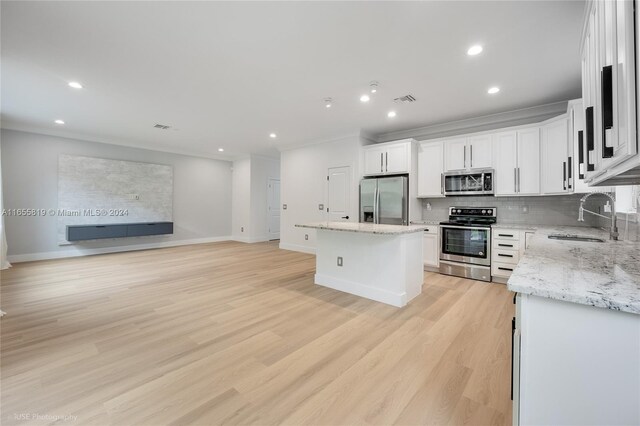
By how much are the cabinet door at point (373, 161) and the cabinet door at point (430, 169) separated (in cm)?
73

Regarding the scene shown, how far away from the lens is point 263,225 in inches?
333

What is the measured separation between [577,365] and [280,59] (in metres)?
3.18

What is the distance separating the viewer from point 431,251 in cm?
466

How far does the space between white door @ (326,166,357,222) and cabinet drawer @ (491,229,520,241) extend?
249 centimetres

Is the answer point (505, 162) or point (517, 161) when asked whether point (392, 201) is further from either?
point (517, 161)

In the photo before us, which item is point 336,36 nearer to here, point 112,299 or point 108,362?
point 108,362

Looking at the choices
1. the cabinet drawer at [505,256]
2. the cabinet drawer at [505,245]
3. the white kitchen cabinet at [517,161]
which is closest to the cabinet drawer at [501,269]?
the cabinet drawer at [505,256]

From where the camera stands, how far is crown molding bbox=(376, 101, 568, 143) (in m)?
4.09

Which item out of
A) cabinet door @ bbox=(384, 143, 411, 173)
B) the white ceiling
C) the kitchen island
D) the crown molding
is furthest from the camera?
cabinet door @ bbox=(384, 143, 411, 173)

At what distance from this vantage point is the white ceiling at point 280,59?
2156 mm

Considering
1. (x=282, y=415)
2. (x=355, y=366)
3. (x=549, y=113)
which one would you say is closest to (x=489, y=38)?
(x=549, y=113)

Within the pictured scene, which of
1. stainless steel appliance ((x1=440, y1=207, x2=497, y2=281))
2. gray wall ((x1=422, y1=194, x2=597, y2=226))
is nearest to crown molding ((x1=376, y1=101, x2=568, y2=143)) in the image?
gray wall ((x1=422, y1=194, x2=597, y2=226))

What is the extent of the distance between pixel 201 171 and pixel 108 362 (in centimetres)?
675

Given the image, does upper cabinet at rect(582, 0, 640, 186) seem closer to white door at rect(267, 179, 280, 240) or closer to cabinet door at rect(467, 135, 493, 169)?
cabinet door at rect(467, 135, 493, 169)
